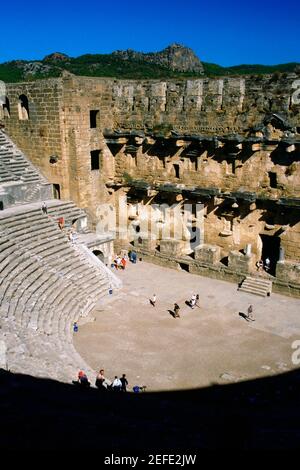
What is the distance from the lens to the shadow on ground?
5.43 m

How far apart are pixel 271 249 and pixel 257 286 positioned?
196cm

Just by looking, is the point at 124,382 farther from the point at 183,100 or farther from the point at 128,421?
the point at 183,100

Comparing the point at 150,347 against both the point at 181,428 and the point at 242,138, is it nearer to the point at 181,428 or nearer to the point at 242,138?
the point at 181,428

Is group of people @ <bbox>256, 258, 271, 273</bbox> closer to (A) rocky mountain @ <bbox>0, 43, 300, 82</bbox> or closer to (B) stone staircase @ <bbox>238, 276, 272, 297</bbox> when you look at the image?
(B) stone staircase @ <bbox>238, 276, 272, 297</bbox>

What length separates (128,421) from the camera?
22.3 ft

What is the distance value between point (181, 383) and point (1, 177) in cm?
1188

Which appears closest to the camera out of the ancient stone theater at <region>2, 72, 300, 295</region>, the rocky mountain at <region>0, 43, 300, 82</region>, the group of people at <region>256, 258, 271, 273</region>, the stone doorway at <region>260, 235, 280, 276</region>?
the ancient stone theater at <region>2, 72, 300, 295</region>

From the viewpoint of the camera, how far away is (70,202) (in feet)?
61.6

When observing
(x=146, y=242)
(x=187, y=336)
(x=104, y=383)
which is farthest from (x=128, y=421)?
(x=146, y=242)

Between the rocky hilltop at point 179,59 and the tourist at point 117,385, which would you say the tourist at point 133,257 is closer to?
the tourist at point 117,385

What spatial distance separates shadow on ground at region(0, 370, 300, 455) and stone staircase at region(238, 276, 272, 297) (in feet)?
19.0

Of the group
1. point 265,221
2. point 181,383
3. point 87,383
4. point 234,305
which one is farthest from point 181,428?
point 265,221

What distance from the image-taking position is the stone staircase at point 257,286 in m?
15.7

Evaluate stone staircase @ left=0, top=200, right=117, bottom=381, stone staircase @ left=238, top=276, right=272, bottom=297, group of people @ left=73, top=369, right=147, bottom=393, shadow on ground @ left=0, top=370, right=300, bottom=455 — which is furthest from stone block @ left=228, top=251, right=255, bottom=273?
group of people @ left=73, top=369, right=147, bottom=393
